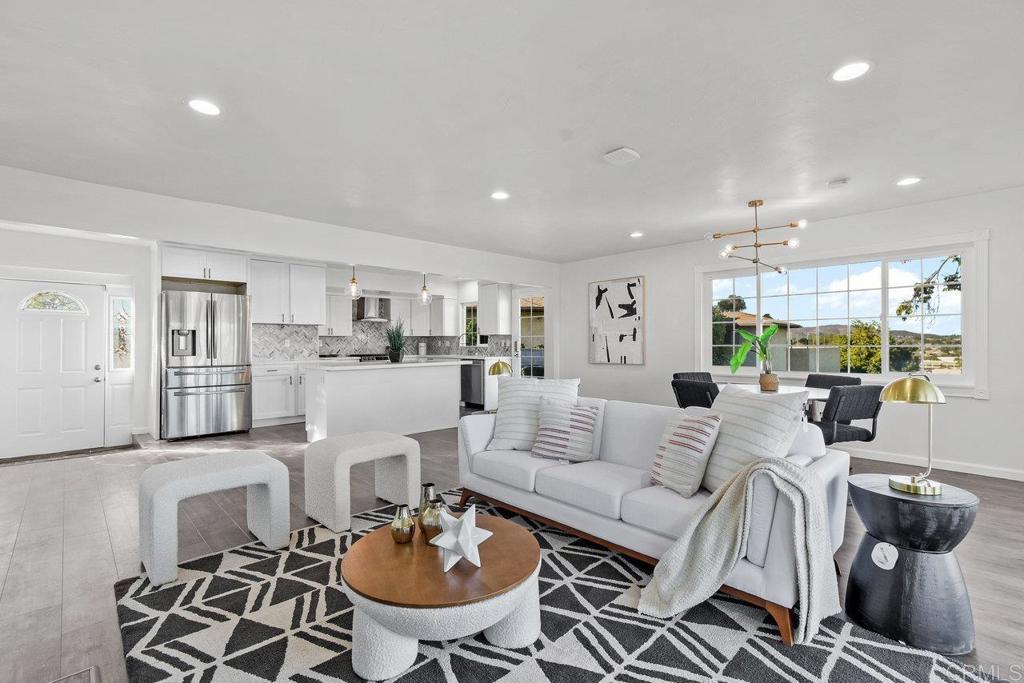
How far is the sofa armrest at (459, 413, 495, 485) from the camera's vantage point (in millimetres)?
3449

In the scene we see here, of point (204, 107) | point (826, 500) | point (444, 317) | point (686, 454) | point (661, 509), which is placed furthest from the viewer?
point (444, 317)

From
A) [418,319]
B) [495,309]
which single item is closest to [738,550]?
[495,309]

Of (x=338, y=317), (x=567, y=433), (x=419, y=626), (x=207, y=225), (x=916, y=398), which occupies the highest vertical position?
(x=207, y=225)

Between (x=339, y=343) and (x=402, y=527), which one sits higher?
(x=339, y=343)

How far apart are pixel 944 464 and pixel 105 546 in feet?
21.9

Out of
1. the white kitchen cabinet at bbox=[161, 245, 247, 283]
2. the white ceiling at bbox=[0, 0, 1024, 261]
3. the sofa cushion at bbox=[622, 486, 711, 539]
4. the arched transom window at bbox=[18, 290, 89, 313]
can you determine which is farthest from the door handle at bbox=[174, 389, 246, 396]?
the sofa cushion at bbox=[622, 486, 711, 539]

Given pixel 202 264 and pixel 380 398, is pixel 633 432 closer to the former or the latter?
pixel 380 398

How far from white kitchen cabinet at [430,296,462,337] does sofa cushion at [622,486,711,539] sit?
6.82 m

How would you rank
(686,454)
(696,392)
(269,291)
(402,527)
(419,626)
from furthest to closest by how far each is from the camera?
(269,291) < (696,392) < (686,454) < (402,527) < (419,626)

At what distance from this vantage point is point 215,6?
196cm

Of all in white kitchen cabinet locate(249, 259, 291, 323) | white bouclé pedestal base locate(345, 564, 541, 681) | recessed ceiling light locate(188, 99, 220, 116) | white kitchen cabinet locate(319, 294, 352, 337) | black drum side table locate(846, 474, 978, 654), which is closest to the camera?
white bouclé pedestal base locate(345, 564, 541, 681)

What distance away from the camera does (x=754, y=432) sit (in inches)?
92.3

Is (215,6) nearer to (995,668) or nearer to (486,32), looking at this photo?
(486,32)

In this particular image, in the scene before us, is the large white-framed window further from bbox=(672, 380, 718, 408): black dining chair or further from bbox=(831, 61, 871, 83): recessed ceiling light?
bbox=(831, 61, 871, 83): recessed ceiling light
